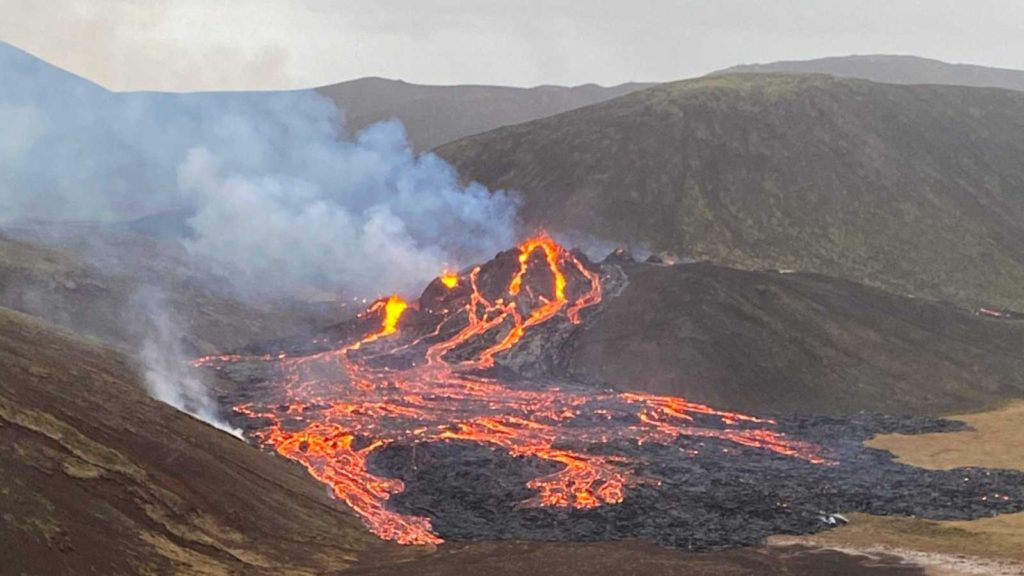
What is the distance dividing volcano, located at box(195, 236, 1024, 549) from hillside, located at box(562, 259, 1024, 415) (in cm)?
324

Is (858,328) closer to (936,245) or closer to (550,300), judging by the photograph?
(550,300)

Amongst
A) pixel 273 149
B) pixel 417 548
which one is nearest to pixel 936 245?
pixel 273 149

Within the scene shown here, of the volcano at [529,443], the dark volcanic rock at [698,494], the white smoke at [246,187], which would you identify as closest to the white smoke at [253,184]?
the white smoke at [246,187]

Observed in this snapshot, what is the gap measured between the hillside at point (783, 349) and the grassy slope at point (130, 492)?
3505 cm

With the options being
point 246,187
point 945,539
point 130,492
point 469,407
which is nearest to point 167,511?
point 130,492

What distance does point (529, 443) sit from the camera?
154 feet

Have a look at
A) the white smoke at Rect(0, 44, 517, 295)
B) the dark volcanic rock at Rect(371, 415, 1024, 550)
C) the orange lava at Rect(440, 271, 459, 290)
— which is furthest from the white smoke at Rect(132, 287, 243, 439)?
the orange lava at Rect(440, 271, 459, 290)

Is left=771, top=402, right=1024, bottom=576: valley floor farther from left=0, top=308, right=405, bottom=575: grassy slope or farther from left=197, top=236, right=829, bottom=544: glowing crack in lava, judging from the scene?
left=0, top=308, right=405, bottom=575: grassy slope

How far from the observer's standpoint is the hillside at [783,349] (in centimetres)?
6444

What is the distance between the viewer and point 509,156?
138000 millimetres

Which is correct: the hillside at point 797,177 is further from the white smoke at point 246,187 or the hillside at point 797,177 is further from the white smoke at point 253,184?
the white smoke at point 253,184

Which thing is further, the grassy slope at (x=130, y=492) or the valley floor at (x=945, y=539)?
the valley floor at (x=945, y=539)

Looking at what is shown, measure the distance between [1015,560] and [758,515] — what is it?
9.65m

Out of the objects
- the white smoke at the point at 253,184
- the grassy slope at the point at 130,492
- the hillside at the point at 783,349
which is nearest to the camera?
the grassy slope at the point at 130,492
